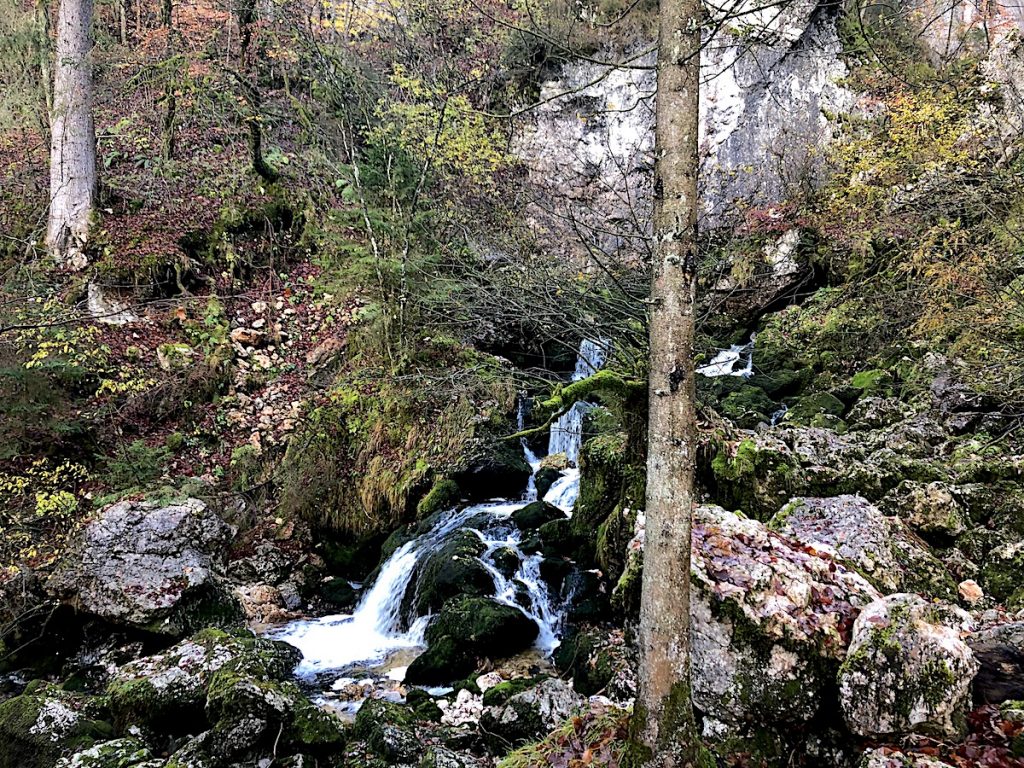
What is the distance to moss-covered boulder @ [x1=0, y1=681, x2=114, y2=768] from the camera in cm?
395

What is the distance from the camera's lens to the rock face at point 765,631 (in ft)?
10.0

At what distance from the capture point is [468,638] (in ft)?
20.7

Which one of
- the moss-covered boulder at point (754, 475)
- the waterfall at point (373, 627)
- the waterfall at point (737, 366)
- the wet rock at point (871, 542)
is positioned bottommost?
the waterfall at point (373, 627)

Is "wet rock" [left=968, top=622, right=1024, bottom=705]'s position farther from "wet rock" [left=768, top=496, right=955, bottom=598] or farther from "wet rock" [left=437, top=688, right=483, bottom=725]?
"wet rock" [left=437, top=688, right=483, bottom=725]

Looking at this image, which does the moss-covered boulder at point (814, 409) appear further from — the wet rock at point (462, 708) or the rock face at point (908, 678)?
the rock face at point (908, 678)

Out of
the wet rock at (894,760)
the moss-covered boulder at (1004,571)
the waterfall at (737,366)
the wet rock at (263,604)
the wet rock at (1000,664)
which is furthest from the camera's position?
the waterfall at (737,366)

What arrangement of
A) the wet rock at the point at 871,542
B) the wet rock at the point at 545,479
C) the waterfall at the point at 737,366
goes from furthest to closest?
the waterfall at the point at 737,366
the wet rock at the point at 545,479
the wet rock at the point at 871,542

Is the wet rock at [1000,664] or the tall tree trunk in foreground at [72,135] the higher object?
the tall tree trunk in foreground at [72,135]

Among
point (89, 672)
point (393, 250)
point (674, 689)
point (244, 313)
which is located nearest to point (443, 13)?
point (393, 250)

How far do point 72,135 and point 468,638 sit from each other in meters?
11.6

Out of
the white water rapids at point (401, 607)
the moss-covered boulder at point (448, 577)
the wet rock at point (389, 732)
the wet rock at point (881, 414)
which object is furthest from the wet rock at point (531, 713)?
the wet rock at point (881, 414)

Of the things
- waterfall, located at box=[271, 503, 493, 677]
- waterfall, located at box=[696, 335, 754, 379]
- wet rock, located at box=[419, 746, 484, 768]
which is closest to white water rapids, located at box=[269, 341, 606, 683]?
waterfall, located at box=[271, 503, 493, 677]

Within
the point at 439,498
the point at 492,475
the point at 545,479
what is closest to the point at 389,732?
the point at 439,498

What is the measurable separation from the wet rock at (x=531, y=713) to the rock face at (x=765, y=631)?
1.54 meters
